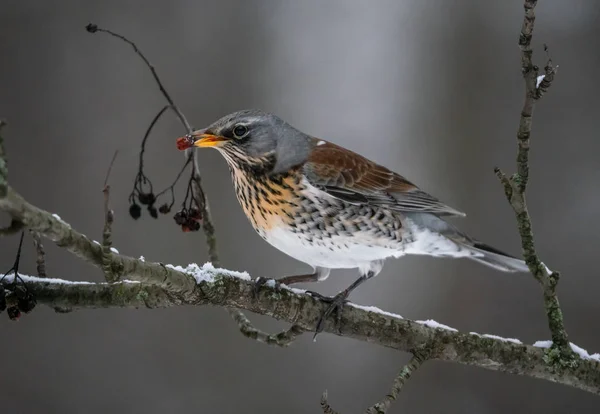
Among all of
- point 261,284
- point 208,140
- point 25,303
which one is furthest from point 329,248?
point 25,303

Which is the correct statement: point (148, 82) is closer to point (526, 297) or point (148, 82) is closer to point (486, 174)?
point (486, 174)

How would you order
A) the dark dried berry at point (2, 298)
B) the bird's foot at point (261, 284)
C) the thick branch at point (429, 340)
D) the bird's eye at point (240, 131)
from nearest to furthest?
the dark dried berry at point (2, 298), the bird's foot at point (261, 284), the thick branch at point (429, 340), the bird's eye at point (240, 131)

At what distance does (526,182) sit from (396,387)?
667 millimetres

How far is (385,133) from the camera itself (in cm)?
518

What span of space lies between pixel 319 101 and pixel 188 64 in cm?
117

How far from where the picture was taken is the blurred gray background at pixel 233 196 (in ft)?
13.1

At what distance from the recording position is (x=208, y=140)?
212cm

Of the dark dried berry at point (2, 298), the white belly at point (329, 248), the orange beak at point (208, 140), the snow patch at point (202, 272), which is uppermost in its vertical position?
the orange beak at point (208, 140)

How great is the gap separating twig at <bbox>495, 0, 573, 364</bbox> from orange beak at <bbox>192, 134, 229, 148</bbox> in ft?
2.99

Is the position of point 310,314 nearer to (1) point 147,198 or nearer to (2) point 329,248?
(2) point 329,248

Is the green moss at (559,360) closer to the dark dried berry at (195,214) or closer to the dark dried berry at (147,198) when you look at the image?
the dark dried berry at (195,214)

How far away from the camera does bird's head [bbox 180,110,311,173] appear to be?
2209 mm

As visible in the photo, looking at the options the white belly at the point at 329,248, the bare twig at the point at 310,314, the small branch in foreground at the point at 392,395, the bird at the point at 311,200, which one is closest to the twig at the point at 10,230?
the bare twig at the point at 310,314

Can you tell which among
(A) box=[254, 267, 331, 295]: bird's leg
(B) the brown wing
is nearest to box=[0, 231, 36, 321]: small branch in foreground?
(A) box=[254, 267, 331, 295]: bird's leg
